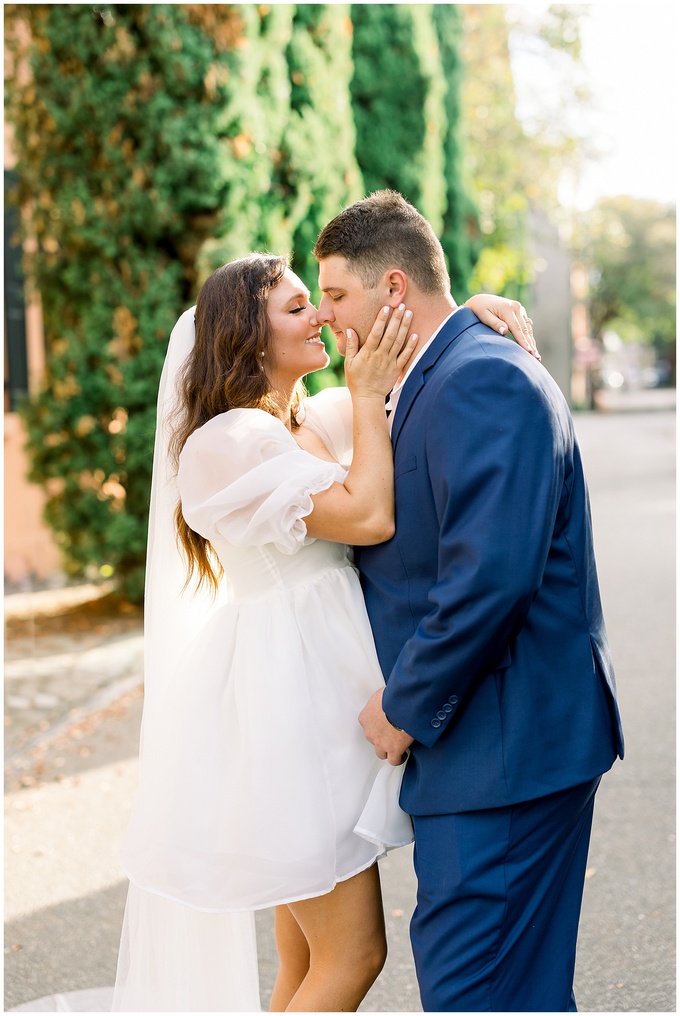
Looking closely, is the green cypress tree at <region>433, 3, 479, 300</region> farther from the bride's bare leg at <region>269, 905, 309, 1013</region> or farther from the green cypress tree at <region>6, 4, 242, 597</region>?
the bride's bare leg at <region>269, 905, 309, 1013</region>

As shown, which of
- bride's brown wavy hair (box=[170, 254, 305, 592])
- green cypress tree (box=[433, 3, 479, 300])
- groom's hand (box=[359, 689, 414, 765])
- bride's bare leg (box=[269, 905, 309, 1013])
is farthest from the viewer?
green cypress tree (box=[433, 3, 479, 300])

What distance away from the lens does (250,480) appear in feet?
8.20

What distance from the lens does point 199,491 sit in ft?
8.58

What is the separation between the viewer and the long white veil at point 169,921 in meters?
2.99

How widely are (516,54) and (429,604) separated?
17603mm

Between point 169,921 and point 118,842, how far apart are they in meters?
1.96

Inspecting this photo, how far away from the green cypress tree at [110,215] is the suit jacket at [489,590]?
21.0 ft

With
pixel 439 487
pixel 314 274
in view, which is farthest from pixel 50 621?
pixel 439 487

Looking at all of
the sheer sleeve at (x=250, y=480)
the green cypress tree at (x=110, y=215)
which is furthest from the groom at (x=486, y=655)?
the green cypress tree at (x=110, y=215)

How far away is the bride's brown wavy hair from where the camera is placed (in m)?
2.67

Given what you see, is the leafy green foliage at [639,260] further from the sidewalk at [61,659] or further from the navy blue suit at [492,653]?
the navy blue suit at [492,653]

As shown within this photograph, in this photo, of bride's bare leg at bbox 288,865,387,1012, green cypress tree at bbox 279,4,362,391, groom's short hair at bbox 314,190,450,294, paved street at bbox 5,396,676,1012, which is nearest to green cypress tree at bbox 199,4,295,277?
green cypress tree at bbox 279,4,362,391

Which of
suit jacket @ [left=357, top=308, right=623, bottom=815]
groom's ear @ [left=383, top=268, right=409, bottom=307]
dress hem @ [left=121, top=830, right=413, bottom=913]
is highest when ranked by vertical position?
groom's ear @ [left=383, top=268, right=409, bottom=307]

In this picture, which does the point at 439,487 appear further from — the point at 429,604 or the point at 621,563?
the point at 621,563
